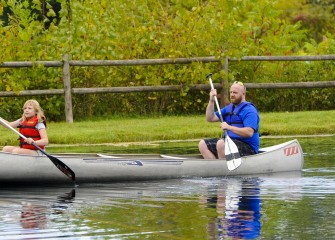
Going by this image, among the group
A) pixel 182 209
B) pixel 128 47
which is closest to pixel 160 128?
pixel 128 47

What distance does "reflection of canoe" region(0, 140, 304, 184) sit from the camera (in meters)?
13.8

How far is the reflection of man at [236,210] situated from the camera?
974 cm

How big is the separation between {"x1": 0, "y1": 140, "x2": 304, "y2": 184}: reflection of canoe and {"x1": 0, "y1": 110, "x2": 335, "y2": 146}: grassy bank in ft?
14.0

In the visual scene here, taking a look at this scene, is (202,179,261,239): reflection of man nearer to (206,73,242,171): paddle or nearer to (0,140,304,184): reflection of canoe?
(206,73,242,171): paddle

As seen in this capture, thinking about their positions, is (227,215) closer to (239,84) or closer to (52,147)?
(239,84)

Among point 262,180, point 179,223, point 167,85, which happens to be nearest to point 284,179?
point 262,180

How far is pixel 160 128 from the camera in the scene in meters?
20.3

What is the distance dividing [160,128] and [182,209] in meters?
8.97

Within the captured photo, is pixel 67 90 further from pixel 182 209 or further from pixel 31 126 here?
pixel 182 209

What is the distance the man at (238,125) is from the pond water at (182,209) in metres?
0.48

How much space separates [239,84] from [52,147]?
17.4 feet

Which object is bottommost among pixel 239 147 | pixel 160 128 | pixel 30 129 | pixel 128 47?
pixel 239 147

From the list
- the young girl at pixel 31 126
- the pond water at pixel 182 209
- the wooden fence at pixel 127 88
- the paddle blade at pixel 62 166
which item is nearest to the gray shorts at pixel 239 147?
→ the pond water at pixel 182 209

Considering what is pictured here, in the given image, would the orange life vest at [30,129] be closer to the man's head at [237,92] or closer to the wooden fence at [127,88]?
the man's head at [237,92]
